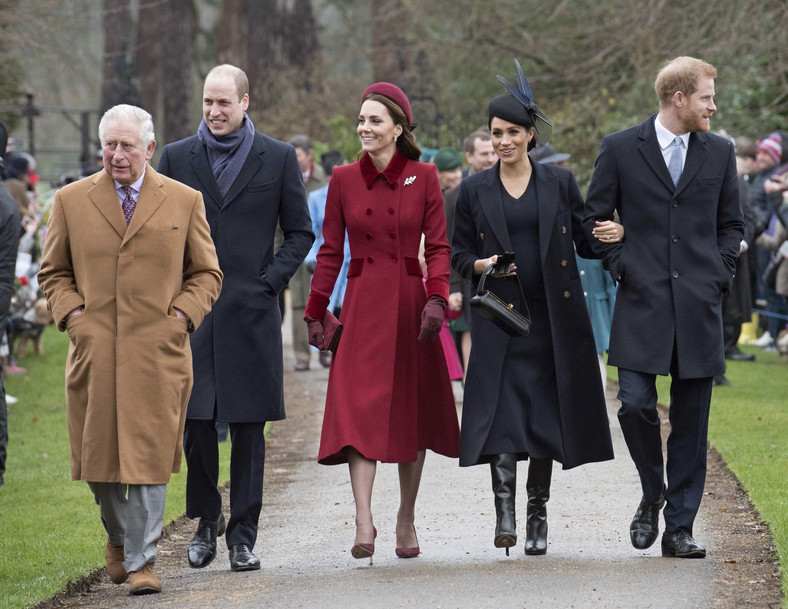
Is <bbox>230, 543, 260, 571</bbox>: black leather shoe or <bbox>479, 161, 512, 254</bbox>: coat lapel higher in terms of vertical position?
<bbox>479, 161, 512, 254</bbox>: coat lapel

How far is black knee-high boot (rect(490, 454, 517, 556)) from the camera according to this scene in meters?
5.95

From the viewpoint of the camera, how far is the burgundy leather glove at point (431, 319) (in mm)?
6109

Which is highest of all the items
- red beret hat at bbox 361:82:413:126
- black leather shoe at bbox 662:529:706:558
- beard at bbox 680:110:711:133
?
red beret hat at bbox 361:82:413:126

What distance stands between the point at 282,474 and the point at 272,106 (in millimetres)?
17117

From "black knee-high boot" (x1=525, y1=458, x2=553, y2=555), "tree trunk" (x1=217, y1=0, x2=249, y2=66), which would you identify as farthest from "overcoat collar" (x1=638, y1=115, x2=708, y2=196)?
"tree trunk" (x1=217, y1=0, x2=249, y2=66)

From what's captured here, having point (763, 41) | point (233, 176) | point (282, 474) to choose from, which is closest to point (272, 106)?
point (763, 41)

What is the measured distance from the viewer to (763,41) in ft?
49.6

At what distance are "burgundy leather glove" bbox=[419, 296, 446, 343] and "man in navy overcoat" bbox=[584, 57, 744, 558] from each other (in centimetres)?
76

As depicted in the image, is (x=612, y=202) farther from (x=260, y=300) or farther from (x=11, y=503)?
(x=11, y=503)

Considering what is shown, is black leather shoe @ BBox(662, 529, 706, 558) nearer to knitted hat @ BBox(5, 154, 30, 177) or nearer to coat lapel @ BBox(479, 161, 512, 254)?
coat lapel @ BBox(479, 161, 512, 254)

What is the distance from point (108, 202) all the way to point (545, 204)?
1.93m

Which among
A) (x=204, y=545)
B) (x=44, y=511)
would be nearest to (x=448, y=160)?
(x=44, y=511)

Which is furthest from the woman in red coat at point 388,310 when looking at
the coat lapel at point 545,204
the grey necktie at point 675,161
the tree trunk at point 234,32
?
the tree trunk at point 234,32

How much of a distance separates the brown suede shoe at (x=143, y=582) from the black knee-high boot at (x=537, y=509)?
1.64m
